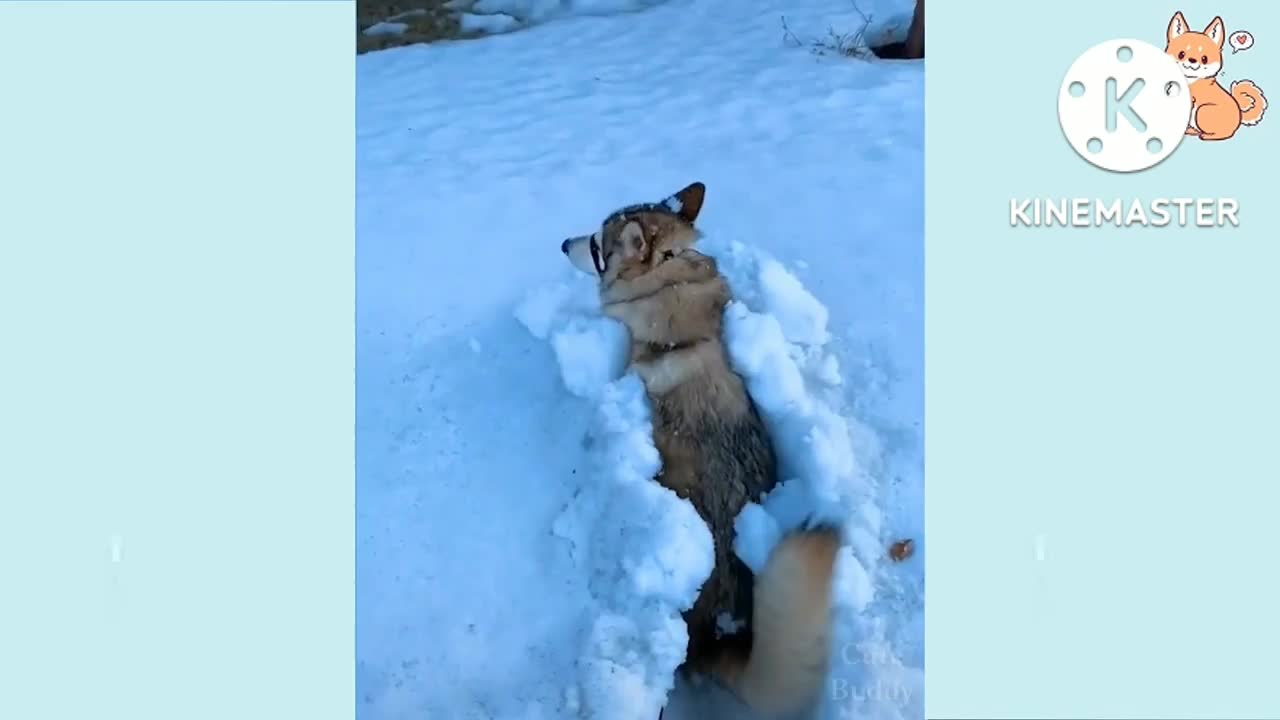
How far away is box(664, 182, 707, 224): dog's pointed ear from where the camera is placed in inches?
84.1

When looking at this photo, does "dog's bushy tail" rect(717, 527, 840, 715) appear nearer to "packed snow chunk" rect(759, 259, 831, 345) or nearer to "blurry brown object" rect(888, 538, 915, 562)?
"blurry brown object" rect(888, 538, 915, 562)

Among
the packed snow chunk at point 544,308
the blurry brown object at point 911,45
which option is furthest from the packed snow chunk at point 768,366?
the blurry brown object at point 911,45

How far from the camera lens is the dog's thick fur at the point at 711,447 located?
6.70 ft

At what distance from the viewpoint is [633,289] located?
2.12 m

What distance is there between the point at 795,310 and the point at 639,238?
279 mm
